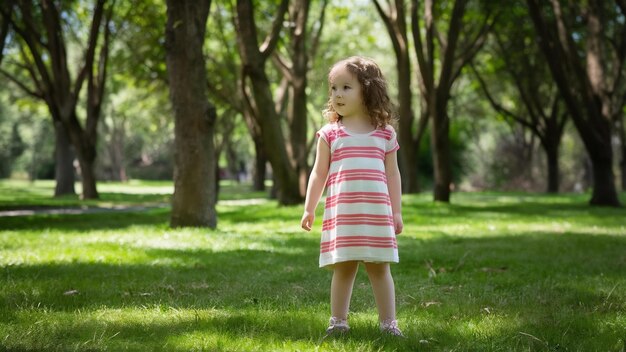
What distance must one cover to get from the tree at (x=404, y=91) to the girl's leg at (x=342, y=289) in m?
15.3

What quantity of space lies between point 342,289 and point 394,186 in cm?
75

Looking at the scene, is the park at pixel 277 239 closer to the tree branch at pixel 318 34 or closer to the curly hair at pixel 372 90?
the curly hair at pixel 372 90

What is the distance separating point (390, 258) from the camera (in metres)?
4.06

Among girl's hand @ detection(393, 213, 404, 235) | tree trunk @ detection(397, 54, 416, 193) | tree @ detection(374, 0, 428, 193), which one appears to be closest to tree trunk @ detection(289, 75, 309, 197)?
tree @ detection(374, 0, 428, 193)

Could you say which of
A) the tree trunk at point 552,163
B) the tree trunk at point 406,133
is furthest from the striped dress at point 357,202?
the tree trunk at point 552,163

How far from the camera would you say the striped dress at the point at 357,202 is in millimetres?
4074

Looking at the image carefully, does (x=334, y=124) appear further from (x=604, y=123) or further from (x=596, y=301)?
(x=604, y=123)

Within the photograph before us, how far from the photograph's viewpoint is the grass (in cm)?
397

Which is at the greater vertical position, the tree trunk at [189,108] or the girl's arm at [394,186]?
the tree trunk at [189,108]

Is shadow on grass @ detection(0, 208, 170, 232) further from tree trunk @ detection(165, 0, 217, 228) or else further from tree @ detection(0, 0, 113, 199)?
tree @ detection(0, 0, 113, 199)

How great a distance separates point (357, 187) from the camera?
164 inches

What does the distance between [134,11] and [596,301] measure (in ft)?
72.2

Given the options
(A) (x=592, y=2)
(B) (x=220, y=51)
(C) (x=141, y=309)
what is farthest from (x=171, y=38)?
(B) (x=220, y=51)

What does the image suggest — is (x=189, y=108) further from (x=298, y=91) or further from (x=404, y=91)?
(x=404, y=91)
